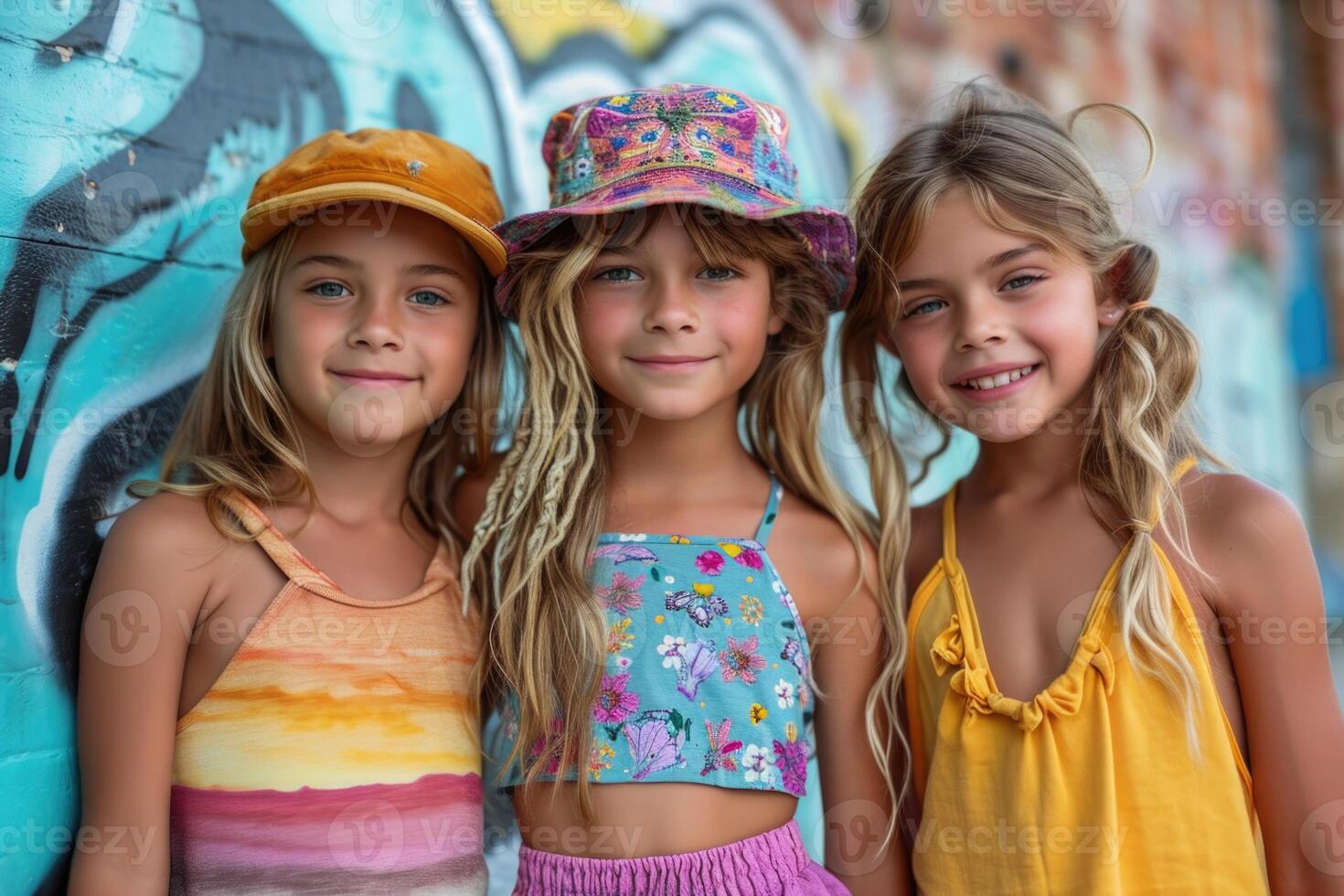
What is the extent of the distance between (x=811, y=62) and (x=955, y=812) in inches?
95.1

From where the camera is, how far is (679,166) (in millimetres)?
1996

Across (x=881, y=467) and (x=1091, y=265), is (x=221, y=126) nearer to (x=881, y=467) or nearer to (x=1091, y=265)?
(x=881, y=467)

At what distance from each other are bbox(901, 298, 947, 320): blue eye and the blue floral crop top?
52 centimetres

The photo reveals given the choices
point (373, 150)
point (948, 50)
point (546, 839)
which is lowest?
point (546, 839)

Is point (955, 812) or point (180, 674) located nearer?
point (180, 674)

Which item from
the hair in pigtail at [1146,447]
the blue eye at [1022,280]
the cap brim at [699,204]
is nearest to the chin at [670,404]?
the cap brim at [699,204]

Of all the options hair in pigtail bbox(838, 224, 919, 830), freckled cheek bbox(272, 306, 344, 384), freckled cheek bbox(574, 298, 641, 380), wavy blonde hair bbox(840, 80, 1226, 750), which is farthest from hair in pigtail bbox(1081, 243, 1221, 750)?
freckled cheek bbox(272, 306, 344, 384)

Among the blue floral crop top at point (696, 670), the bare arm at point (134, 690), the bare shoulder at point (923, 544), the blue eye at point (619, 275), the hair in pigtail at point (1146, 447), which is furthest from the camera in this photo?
the bare shoulder at point (923, 544)

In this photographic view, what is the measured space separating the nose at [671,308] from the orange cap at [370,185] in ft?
0.96

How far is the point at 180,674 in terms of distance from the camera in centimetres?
183

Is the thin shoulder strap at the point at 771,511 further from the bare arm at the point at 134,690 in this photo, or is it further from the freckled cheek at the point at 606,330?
the bare arm at the point at 134,690

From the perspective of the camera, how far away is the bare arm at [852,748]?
210 cm

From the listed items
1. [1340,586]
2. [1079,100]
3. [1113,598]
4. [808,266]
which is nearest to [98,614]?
[808,266]

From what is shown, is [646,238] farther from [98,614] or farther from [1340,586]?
[1340,586]
